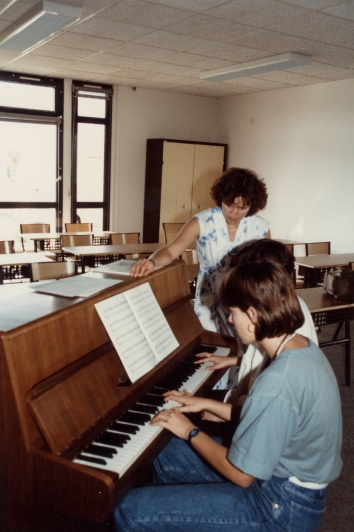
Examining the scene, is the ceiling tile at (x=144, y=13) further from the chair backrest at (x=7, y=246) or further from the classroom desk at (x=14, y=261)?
the chair backrest at (x=7, y=246)

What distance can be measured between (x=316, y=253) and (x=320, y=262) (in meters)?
0.79

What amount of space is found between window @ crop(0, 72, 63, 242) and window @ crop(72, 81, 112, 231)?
0.29 meters

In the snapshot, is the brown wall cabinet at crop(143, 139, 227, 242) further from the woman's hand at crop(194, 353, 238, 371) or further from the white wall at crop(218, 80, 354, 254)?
the woman's hand at crop(194, 353, 238, 371)

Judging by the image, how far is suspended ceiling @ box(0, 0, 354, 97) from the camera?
4074mm

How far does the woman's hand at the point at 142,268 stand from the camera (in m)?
2.08

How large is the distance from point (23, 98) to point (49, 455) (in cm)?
744

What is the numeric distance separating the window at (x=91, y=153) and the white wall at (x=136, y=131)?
0.48 ft

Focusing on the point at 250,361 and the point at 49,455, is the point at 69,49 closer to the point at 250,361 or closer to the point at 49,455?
the point at 250,361

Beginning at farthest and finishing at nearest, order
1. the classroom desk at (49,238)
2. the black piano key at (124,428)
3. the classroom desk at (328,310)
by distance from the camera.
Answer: the classroom desk at (49,238) → the classroom desk at (328,310) → the black piano key at (124,428)

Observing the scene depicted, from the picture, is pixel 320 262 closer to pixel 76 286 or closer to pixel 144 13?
pixel 144 13

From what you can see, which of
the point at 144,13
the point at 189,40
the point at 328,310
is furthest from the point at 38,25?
the point at 328,310

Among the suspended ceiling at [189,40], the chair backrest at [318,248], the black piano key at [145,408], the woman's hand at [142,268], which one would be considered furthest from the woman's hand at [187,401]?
the chair backrest at [318,248]

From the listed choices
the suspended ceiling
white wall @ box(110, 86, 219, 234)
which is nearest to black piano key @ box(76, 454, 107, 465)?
the suspended ceiling

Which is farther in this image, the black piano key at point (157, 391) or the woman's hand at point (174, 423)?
the black piano key at point (157, 391)
